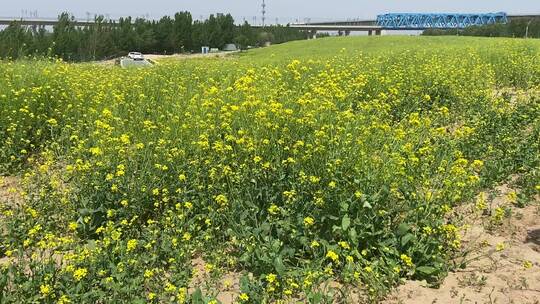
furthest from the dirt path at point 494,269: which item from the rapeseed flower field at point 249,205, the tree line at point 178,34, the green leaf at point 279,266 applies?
the tree line at point 178,34

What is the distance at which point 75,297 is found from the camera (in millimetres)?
2990

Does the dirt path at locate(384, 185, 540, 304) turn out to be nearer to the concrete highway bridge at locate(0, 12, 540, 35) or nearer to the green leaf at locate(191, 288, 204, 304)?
the green leaf at locate(191, 288, 204, 304)

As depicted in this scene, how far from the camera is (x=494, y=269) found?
11.5 feet

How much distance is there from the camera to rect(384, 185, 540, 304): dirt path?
321 cm

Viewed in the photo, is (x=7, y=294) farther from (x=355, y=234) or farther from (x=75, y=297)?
(x=355, y=234)

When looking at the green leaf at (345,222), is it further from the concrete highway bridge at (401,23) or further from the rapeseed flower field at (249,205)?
the concrete highway bridge at (401,23)

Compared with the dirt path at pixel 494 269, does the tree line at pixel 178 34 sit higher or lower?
higher

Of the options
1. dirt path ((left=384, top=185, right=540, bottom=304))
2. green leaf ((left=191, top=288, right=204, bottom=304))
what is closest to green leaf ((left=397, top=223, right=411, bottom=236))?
dirt path ((left=384, top=185, right=540, bottom=304))

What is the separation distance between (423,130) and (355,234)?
170cm

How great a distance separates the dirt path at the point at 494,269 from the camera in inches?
126

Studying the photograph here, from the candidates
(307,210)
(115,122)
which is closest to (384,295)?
(307,210)

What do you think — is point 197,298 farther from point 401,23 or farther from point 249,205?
point 401,23

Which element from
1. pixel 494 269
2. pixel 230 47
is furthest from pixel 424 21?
pixel 494 269

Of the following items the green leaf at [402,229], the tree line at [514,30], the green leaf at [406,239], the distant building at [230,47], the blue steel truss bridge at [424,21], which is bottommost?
the green leaf at [406,239]
